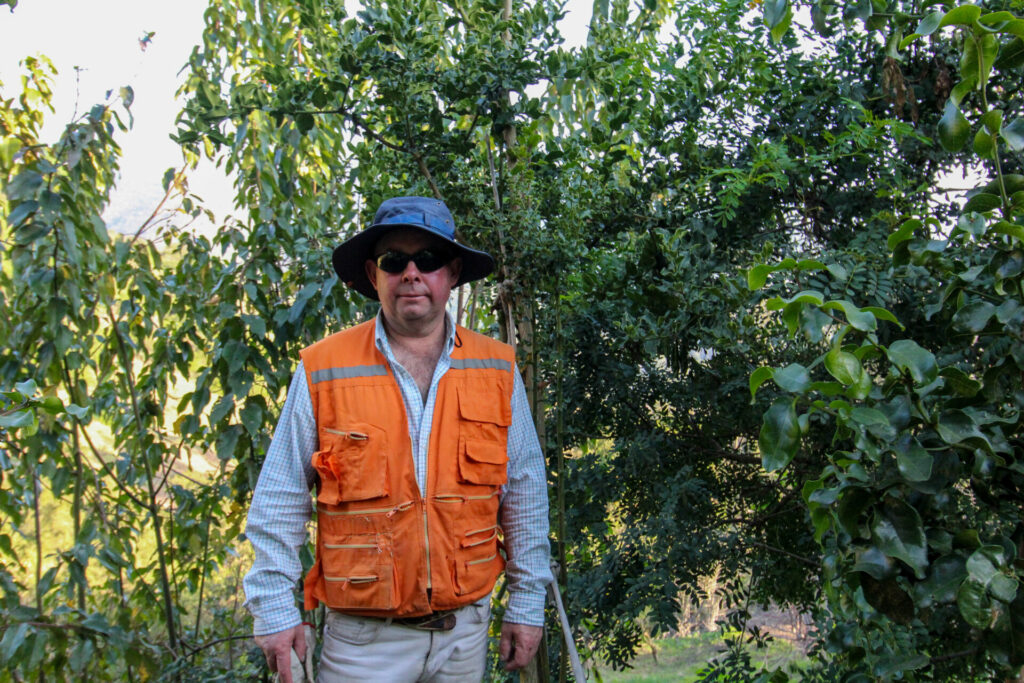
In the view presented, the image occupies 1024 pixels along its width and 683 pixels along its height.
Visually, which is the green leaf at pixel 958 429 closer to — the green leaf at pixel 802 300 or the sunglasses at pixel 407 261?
the green leaf at pixel 802 300

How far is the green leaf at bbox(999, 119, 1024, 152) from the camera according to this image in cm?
130

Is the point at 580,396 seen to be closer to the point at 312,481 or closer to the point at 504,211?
the point at 504,211

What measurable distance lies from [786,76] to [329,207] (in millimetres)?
2063

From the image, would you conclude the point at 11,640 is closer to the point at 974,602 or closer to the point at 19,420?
the point at 19,420

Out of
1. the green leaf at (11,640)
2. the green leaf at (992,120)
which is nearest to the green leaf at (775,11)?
the green leaf at (992,120)

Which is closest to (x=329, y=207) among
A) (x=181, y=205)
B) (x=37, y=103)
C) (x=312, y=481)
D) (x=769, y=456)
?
(x=181, y=205)

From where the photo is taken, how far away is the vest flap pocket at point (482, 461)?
7.11 feet

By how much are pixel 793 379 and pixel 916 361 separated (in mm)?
179

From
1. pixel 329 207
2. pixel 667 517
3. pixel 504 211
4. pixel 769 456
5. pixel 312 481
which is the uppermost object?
pixel 329 207

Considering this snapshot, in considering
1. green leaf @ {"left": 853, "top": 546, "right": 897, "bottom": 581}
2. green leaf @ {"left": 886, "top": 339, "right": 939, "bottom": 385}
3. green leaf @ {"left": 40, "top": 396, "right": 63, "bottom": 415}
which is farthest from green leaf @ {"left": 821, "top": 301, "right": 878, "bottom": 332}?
green leaf @ {"left": 40, "top": 396, "right": 63, "bottom": 415}

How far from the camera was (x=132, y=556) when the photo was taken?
3.51m

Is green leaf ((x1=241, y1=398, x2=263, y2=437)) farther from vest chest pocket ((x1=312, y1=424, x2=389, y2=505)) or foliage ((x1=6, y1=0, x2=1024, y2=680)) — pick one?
vest chest pocket ((x1=312, y1=424, x2=389, y2=505))

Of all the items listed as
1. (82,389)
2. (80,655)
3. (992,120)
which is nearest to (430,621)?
(80,655)

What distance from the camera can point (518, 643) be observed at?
2.27 meters
